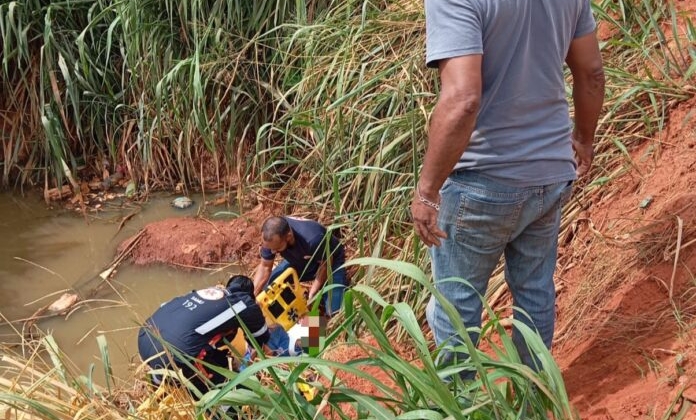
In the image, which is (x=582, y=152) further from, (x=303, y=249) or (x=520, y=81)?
(x=303, y=249)

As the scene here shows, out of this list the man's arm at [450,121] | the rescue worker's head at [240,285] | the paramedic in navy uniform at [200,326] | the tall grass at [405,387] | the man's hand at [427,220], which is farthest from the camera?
the rescue worker's head at [240,285]

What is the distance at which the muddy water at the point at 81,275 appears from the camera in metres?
4.12

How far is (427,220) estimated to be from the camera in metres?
1.92

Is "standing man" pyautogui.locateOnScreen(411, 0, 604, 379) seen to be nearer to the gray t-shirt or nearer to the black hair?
the gray t-shirt

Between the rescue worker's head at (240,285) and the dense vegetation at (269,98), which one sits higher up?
the dense vegetation at (269,98)

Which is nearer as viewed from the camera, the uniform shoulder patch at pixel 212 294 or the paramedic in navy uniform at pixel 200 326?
the paramedic in navy uniform at pixel 200 326

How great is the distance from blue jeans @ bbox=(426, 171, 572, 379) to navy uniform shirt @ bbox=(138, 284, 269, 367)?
1.12 meters

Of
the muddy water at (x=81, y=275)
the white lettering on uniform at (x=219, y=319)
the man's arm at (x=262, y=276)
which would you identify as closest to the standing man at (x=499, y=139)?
the white lettering on uniform at (x=219, y=319)

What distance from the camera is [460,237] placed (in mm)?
1968

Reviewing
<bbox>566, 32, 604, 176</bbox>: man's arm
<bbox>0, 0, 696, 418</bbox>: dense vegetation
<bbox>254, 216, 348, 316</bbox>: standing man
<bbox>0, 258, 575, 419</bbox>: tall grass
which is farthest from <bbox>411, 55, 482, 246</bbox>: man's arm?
<bbox>254, 216, 348, 316</bbox>: standing man

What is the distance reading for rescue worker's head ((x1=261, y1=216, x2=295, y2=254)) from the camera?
3.79 m

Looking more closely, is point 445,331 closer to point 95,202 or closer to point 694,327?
point 694,327

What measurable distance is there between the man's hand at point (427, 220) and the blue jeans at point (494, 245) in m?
0.04

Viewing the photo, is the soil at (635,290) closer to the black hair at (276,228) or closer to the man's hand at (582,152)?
the man's hand at (582,152)
